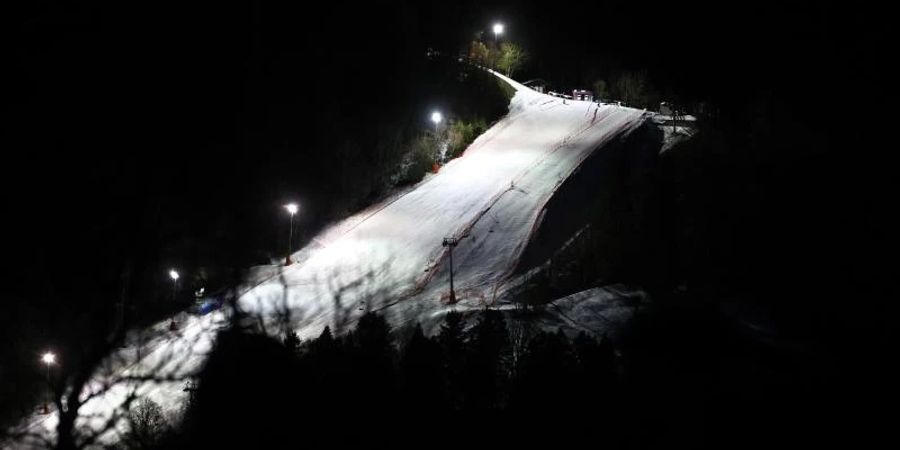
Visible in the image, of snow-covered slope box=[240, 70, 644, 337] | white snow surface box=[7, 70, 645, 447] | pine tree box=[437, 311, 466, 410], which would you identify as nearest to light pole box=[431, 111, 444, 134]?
snow-covered slope box=[240, 70, 644, 337]

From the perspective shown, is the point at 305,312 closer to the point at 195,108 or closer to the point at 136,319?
the point at 136,319

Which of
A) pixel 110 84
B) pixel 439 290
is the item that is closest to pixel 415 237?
pixel 439 290

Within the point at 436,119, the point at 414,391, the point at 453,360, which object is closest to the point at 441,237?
the point at 436,119

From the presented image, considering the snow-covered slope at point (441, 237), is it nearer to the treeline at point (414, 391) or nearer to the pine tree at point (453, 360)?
the pine tree at point (453, 360)

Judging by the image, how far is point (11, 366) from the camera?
32594mm

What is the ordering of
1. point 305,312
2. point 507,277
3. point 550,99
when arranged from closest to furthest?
1. point 507,277
2. point 305,312
3. point 550,99

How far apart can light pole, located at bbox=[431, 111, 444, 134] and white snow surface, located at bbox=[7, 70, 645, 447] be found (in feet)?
13.1

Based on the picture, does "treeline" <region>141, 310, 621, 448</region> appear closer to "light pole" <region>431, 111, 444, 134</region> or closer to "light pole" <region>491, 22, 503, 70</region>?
"light pole" <region>431, 111, 444, 134</region>

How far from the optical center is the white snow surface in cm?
2208

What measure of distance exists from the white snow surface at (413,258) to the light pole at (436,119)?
3.98 metres

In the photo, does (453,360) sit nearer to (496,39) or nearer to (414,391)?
(414,391)

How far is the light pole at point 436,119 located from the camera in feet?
125

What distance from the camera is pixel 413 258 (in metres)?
25.6

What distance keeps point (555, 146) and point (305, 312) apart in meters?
17.2
